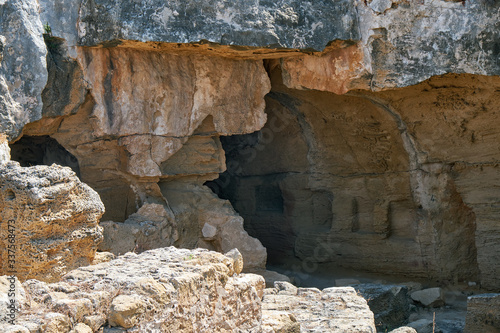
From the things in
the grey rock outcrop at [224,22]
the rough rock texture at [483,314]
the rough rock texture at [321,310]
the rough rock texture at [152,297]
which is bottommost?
the rough rock texture at [483,314]

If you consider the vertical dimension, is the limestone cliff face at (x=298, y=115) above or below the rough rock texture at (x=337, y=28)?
below

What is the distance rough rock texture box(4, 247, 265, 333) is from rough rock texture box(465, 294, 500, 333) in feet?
11.2

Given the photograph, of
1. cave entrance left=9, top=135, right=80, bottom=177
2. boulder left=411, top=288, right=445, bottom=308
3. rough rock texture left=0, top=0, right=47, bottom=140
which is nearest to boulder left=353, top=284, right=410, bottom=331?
boulder left=411, top=288, right=445, bottom=308

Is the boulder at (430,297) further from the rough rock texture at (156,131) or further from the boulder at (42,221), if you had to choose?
the boulder at (42,221)

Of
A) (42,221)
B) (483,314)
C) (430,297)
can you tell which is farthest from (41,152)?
(483,314)

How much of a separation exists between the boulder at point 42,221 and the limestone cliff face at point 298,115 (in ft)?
5.46

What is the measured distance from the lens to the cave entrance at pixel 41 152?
26.1ft

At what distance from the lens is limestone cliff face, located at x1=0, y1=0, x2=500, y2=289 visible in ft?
21.5

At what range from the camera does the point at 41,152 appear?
8180 millimetres

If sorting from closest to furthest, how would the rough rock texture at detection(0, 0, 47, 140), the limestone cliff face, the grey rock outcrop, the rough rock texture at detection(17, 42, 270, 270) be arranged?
the rough rock texture at detection(0, 0, 47, 140) < the grey rock outcrop < the limestone cliff face < the rough rock texture at detection(17, 42, 270, 270)

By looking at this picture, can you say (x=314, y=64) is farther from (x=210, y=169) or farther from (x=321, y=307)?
(x=321, y=307)

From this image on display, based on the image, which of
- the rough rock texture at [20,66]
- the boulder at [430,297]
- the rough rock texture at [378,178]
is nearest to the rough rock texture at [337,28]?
the rough rock texture at [20,66]

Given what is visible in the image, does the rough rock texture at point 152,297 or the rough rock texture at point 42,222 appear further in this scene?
the rough rock texture at point 42,222

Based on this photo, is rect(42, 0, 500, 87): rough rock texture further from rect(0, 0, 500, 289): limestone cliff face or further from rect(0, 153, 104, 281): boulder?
rect(0, 153, 104, 281): boulder
